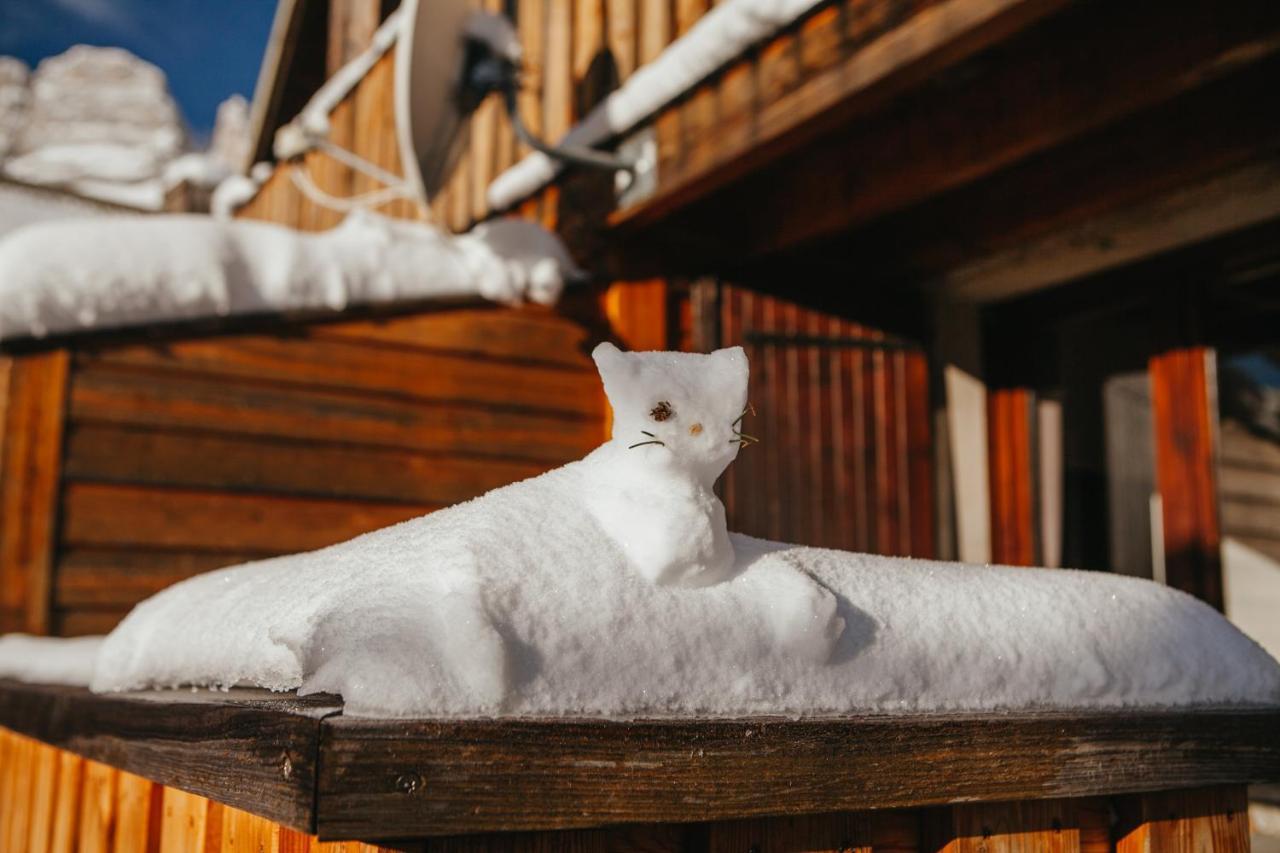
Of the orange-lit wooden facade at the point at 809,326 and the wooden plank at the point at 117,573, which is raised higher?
the orange-lit wooden facade at the point at 809,326

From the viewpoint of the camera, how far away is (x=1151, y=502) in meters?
3.92

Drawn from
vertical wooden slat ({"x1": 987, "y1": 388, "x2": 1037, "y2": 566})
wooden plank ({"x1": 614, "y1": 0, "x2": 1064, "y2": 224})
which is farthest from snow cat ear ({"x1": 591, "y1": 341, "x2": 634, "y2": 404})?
vertical wooden slat ({"x1": 987, "y1": 388, "x2": 1037, "y2": 566})

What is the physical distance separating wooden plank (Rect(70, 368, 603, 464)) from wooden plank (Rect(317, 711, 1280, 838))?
112 inches

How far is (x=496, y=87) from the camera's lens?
3.73 meters

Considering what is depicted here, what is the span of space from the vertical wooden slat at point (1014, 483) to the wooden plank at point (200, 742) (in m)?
3.26

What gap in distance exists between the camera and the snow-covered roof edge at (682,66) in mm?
2818

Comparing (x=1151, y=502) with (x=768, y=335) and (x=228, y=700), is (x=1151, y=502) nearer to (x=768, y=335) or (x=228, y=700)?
(x=768, y=335)

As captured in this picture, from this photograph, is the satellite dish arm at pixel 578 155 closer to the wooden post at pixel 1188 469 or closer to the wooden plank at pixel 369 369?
the wooden plank at pixel 369 369

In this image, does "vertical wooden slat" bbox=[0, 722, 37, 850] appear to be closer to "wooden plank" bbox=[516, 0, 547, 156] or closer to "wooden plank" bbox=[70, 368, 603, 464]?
"wooden plank" bbox=[70, 368, 603, 464]

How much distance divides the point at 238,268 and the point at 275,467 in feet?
2.21

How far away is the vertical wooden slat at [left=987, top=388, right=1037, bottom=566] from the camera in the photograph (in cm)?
387

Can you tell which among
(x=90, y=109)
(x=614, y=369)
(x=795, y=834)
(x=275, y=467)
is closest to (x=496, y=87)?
(x=275, y=467)

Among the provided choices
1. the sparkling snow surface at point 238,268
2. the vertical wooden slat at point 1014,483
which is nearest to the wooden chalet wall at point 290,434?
the sparkling snow surface at point 238,268

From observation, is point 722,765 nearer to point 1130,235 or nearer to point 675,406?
point 675,406
